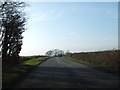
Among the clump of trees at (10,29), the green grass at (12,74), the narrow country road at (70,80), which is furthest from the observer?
the clump of trees at (10,29)

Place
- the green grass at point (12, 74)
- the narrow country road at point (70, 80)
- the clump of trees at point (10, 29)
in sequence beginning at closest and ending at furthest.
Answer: the narrow country road at point (70, 80) < the green grass at point (12, 74) < the clump of trees at point (10, 29)

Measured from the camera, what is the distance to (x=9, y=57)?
44.8 meters

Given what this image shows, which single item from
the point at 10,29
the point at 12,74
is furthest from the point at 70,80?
the point at 10,29

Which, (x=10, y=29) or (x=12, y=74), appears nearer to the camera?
(x=12, y=74)

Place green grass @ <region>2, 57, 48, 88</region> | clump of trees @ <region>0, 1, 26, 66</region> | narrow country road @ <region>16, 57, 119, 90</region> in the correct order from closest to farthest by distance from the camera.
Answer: narrow country road @ <region>16, 57, 119, 90</region> → green grass @ <region>2, 57, 48, 88</region> → clump of trees @ <region>0, 1, 26, 66</region>

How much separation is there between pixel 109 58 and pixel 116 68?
605cm

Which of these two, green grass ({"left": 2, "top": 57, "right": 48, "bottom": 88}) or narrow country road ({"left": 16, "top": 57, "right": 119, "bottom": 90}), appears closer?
narrow country road ({"left": 16, "top": 57, "right": 119, "bottom": 90})

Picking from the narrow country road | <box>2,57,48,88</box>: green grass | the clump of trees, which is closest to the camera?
the narrow country road

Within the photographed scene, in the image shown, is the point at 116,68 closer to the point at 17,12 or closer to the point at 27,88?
the point at 17,12

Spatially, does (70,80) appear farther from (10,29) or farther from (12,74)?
(10,29)

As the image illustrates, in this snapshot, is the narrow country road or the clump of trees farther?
the clump of trees

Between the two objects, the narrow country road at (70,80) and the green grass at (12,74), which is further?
the green grass at (12,74)

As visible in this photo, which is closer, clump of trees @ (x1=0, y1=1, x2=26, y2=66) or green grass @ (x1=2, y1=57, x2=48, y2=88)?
green grass @ (x1=2, y1=57, x2=48, y2=88)

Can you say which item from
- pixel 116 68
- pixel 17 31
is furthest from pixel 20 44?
pixel 116 68
